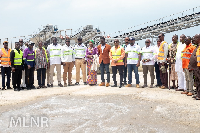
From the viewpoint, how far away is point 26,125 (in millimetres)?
4297

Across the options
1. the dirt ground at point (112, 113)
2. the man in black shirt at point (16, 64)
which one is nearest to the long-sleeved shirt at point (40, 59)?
the man in black shirt at point (16, 64)

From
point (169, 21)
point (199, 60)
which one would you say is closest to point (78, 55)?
point (199, 60)

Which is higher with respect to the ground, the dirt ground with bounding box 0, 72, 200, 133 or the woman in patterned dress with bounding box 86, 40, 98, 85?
the woman in patterned dress with bounding box 86, 40, 98, 85

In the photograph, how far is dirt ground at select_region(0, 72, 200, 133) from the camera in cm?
411

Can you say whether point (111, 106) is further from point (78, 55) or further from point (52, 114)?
point (78, 55)

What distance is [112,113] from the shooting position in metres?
5.17

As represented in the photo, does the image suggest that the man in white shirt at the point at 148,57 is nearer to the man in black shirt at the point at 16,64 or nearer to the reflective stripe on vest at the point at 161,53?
the reflective stripe on vest at the point at 161,53

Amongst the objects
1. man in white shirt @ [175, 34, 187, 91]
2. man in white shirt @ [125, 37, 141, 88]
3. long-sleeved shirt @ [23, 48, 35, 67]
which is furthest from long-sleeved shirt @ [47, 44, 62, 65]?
man in white shirt @ [175, 34, 187, 91]

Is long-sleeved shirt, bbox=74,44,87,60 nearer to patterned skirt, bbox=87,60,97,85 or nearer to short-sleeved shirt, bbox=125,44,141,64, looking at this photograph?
patterned skirt, bbox=87,60,97,85

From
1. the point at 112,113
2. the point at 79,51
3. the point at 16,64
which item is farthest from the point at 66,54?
the point at 112,113

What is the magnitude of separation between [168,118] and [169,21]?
17.6m

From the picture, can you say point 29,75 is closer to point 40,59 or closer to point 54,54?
point 40,59

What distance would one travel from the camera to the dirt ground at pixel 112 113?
4105 millimetres

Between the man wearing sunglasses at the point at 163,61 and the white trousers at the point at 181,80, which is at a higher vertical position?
the man wearing sunglasses at the point at 163,61
